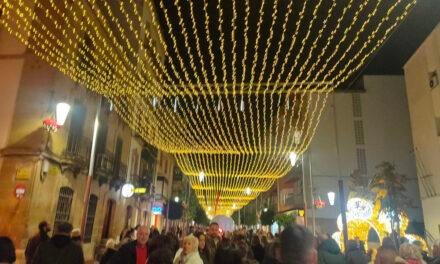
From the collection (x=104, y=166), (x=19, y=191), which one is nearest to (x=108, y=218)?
(x=104, y=166)

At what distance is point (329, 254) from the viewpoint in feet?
20.5

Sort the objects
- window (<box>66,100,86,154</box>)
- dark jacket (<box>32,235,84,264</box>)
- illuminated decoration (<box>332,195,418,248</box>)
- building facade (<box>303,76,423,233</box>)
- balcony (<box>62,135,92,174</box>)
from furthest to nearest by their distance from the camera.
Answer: building facade (<box>303,76,423,233</box>) < illuminated decoration (<box>332,195,418,248</box>) < window (<box>66,100,86,154</box>) < balcony (<box>62,135,92,174</box>) < dark jacket (<box>32,235,84,264</box>)

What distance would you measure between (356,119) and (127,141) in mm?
19530

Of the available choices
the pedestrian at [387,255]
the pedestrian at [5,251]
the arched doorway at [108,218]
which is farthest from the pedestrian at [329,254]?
the arched doorway at [108,218]

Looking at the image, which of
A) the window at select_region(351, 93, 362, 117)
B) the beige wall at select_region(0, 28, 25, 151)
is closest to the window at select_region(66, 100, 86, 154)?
the beige wall at select_region(0, 28, 25, 151)

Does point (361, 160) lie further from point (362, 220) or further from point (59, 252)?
point (59, 252)

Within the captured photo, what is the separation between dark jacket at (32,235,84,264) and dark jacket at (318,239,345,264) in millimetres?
3892

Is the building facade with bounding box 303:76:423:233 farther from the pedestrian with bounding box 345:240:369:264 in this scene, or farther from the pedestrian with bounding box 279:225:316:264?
the pedestrian with bounding box 279:225:316:264

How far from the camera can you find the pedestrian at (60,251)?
4930mm

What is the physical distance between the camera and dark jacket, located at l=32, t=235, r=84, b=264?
493 cm

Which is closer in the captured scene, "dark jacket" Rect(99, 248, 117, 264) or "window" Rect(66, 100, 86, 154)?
"dark jacket" Rect(99, 248, 117, 264)

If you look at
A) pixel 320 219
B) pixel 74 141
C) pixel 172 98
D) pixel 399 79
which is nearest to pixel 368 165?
pixel 320 219

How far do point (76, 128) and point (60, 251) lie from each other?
32.5 feet

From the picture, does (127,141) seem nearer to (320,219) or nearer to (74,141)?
(74,141)
